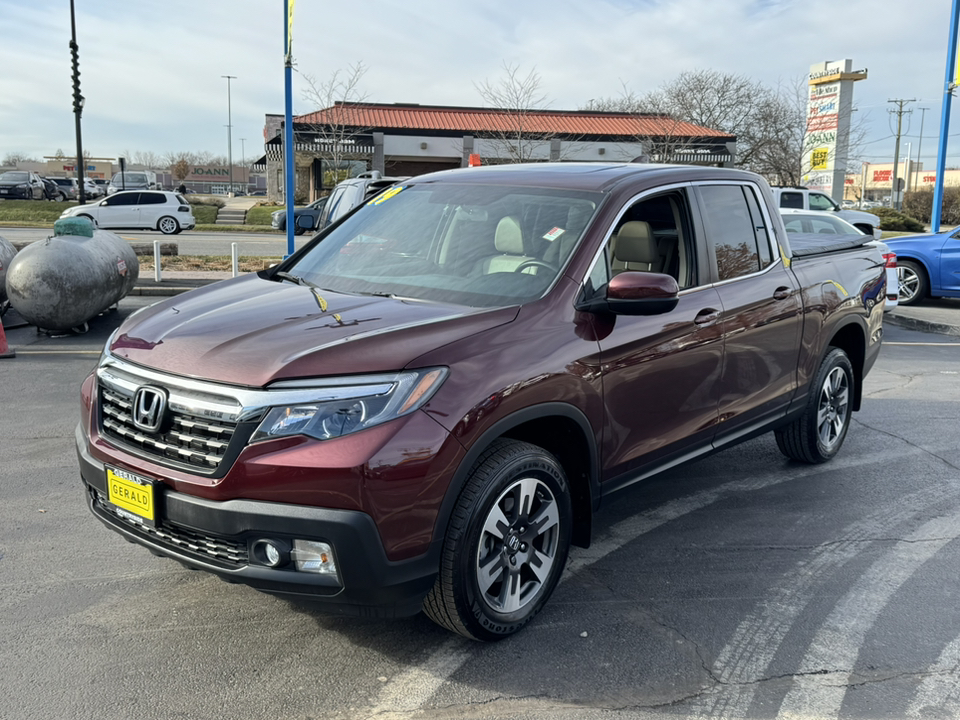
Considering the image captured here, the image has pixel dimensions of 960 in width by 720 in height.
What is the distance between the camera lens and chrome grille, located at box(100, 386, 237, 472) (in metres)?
2.97

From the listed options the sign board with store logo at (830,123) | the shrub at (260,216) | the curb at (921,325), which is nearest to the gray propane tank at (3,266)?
the curb at (921,325)

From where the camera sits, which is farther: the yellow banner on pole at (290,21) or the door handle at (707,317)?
the yellow banner on pole at (290,21)

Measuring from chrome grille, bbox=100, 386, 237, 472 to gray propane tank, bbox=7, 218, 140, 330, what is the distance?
24.9ft

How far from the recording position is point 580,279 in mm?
3729

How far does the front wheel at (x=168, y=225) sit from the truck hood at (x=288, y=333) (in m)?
27.0

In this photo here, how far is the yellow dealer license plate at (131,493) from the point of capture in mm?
3102

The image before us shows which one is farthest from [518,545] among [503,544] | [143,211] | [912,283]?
[143,211]

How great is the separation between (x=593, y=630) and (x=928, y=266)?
44.6 ft

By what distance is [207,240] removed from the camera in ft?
87.6

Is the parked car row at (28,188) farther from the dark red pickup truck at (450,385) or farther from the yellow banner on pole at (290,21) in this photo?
the dark red pickup truck at (450,385)

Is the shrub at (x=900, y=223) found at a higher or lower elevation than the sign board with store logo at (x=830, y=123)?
lower

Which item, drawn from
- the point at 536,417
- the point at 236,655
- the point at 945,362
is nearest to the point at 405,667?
the point at 236,655

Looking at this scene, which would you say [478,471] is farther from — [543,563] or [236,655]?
[236,655]

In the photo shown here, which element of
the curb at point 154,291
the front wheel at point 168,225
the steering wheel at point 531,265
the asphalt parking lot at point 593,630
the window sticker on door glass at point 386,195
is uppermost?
the window sticker on door glass at point 386,195
